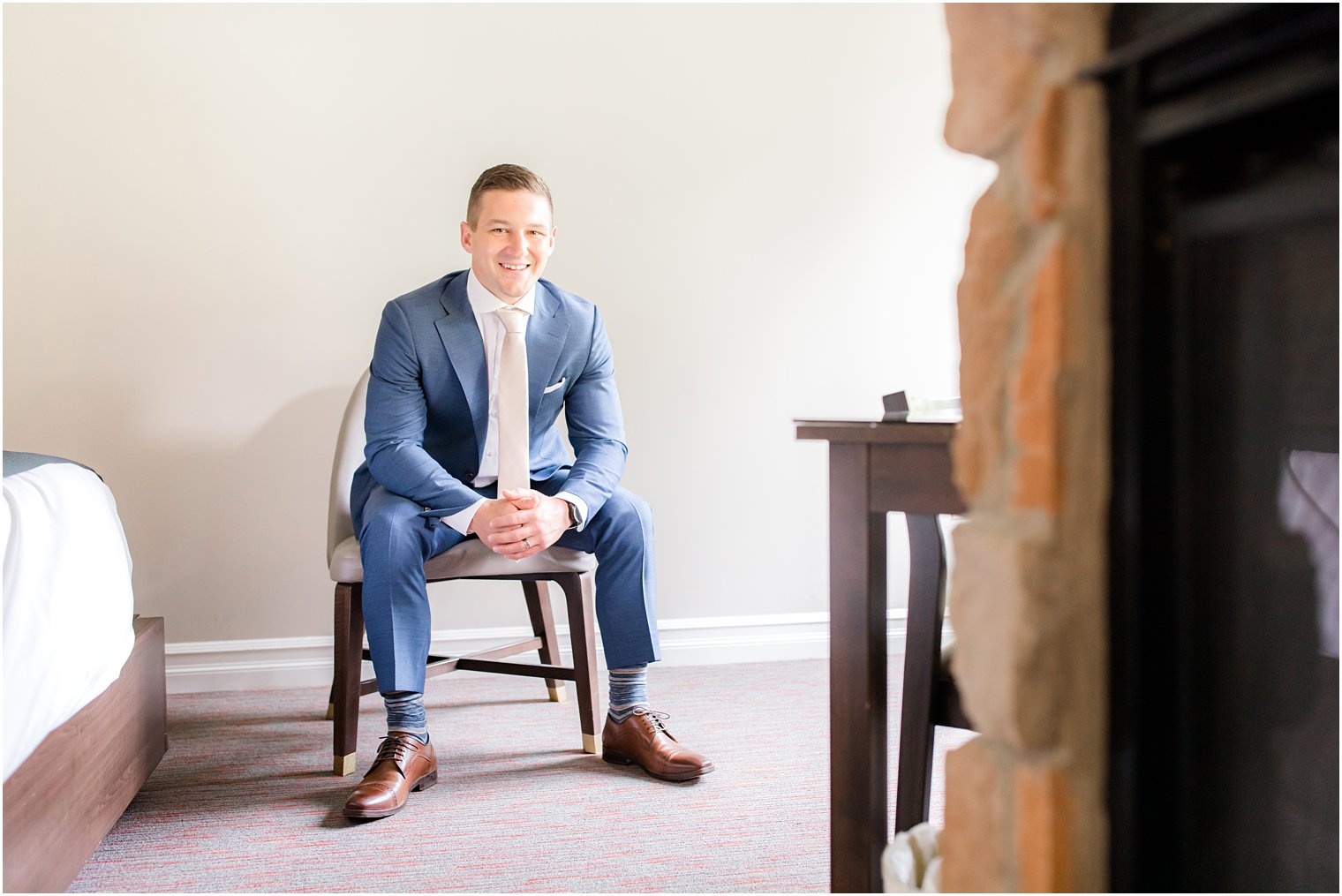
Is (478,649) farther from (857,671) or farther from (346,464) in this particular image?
(857,671)

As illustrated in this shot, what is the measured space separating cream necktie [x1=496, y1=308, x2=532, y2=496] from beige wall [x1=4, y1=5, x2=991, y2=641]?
2.14ft

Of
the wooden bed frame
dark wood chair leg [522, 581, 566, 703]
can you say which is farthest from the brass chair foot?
dark wood chair leg [522, 581, 566, 703]

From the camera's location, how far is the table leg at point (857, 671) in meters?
1.19

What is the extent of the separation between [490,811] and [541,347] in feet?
3.06

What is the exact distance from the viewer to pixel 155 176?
8.29 feet

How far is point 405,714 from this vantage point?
187 centimetres

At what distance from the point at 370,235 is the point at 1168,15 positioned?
88.6 inches

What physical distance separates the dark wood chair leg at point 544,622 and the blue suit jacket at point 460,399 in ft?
1.21

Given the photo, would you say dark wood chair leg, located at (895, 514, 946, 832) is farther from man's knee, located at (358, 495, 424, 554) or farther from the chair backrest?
the chair backrest

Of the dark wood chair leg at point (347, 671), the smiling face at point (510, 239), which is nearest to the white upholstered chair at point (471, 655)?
the dark wood chair leg at point (347, 671)

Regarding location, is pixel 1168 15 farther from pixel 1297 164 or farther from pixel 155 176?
pixel 155 176

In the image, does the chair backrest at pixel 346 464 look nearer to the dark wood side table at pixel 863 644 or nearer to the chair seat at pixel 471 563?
the chair seat at pixel 471 563

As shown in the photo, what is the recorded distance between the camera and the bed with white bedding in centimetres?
123

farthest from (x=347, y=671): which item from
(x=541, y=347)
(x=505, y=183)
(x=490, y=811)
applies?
(x=505, y=183)
